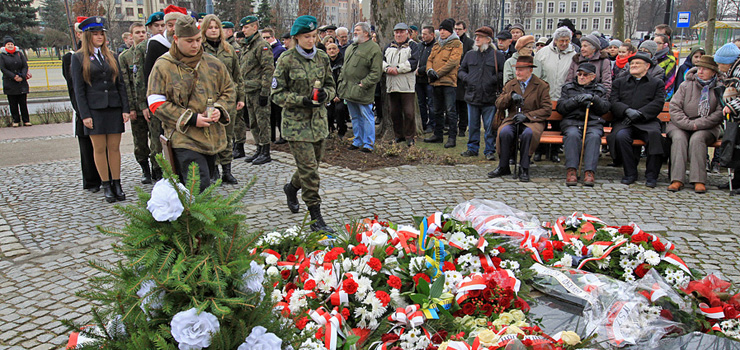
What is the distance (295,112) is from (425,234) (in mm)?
2361

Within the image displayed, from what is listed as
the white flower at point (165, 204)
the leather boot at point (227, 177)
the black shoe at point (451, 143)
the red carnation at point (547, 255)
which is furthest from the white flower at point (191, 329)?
the black shoe at point (451, 143)

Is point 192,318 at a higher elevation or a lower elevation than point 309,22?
lower

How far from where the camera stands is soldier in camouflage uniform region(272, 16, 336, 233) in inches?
219

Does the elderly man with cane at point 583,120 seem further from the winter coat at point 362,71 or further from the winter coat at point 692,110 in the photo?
the winter coat at point 362,71

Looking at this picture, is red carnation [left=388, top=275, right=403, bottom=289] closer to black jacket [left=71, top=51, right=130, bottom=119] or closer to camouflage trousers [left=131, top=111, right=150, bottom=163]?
black jacket [left=71, top=51, right=130, bottom=119]

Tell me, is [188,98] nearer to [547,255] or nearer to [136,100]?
[547,255]

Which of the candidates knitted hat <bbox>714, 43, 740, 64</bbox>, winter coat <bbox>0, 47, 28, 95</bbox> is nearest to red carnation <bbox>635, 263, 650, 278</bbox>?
knitted hat <bbox>714, 43, 740, 64</bbox>

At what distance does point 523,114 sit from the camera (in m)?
8.03

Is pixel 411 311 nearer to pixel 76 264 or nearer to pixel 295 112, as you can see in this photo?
pixel 295 112

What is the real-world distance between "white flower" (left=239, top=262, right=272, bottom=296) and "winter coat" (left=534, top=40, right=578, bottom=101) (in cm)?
739

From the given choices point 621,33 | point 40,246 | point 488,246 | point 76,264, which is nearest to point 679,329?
point 488,246

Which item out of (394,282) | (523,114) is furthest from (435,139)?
(394,282)

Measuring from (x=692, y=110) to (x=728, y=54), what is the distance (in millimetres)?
860

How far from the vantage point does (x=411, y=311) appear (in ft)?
10.1
